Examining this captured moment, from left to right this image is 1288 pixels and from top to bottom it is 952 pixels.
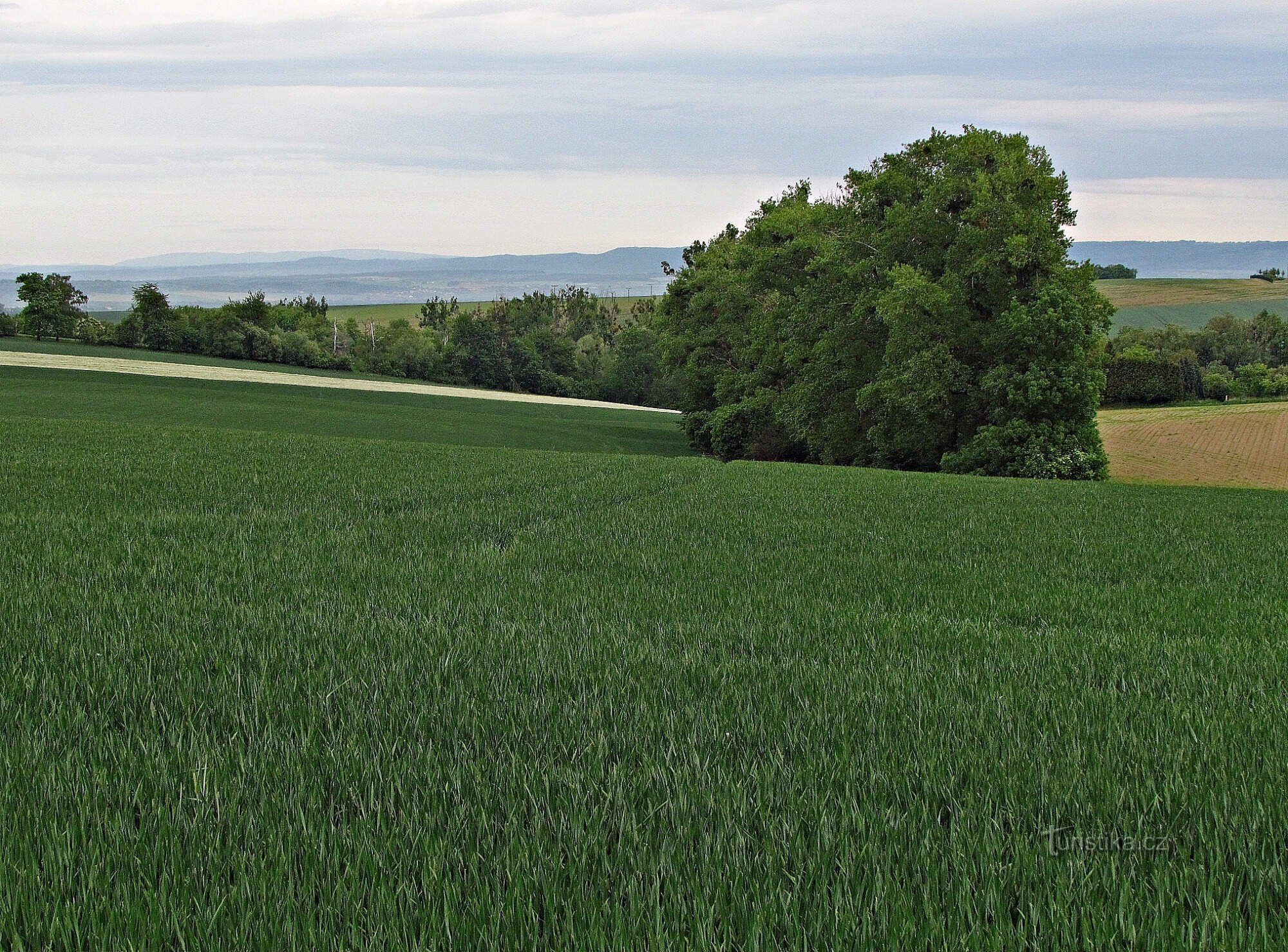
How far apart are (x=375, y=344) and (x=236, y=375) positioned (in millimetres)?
44513

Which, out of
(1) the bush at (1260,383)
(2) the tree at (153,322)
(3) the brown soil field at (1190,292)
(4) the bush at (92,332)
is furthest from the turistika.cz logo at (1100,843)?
(3) the brown soil field at (1190,292)

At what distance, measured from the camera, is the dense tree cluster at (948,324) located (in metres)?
41.6

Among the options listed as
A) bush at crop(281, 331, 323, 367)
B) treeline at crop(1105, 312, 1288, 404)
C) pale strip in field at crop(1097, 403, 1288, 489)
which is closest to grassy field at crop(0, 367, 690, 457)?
bush at crop(281, 331, 323, 367)

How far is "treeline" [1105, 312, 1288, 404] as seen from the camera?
315 feet

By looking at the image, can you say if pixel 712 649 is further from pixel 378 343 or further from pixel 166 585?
pixel 378 343

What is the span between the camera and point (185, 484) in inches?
758

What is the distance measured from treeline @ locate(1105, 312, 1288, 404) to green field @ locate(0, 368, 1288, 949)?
265ft

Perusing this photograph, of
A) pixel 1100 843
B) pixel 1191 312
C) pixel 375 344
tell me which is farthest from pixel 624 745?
pixel 1191 312

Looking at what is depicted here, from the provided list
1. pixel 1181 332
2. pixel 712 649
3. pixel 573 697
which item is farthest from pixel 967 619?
pixel 1181 332

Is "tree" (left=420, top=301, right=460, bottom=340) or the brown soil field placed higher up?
the brown soil field

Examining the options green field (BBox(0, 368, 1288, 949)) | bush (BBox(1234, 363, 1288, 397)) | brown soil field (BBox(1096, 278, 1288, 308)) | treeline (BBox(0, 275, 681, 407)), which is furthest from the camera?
brown soil field (BBox(1096, 278, 1288, 308))

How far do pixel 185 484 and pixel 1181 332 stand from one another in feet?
428

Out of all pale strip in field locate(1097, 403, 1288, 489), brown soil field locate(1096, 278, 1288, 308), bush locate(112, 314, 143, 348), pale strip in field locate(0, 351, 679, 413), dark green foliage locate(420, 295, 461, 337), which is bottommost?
pale strip in field locate(1097, 403, 1288, 489)

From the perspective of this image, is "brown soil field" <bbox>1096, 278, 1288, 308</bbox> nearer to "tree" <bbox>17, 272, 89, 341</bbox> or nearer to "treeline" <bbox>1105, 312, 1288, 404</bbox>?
"treeline" <bbox>1105, 312, 1288, 404</bbox>
